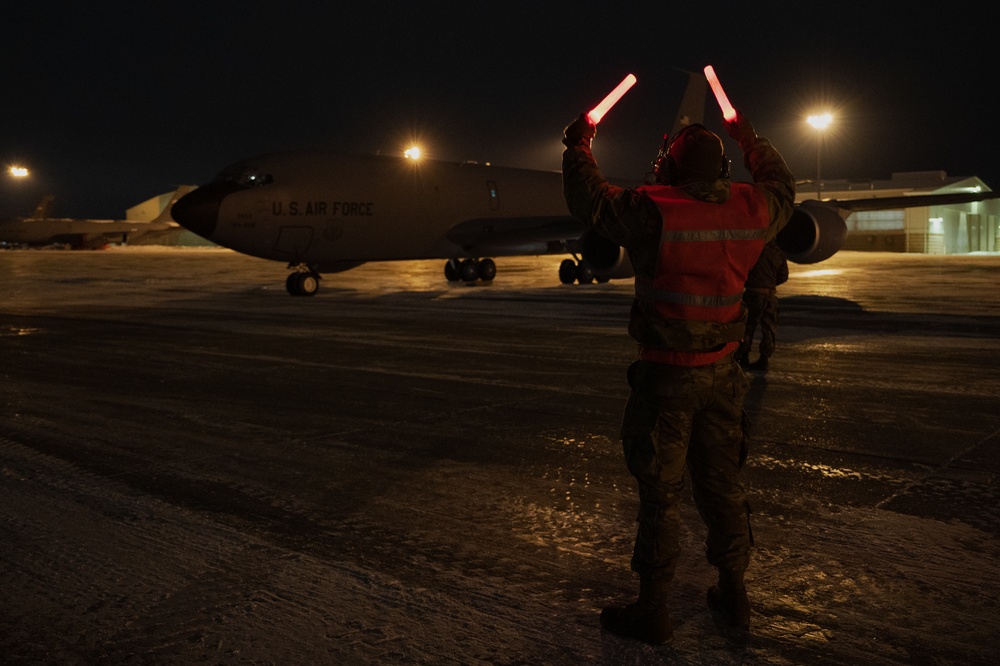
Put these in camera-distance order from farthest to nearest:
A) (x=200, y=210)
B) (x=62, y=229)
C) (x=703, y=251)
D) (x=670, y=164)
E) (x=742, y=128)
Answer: (x=62, y=229) → (x=200, y=210) → (x=742, y=128) → (x=670, y=164) → (x=703, y=251)

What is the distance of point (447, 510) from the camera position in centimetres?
464

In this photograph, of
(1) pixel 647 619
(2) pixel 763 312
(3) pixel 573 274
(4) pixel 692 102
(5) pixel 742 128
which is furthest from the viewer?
(3) pixel 573 274

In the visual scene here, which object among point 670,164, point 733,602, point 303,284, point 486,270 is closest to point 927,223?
point 486,270

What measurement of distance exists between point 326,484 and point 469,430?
1.63 meters

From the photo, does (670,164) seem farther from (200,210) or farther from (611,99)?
(200,210)

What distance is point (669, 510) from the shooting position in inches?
130

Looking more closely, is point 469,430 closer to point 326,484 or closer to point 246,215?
point 326,484

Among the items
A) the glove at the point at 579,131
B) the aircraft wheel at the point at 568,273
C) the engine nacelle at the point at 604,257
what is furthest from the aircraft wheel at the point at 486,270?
the glove at the point at 579,131

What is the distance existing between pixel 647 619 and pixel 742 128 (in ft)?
7.06

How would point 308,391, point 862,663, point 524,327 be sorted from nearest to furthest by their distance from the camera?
point 862,663 < point 308,391 < point 524,327

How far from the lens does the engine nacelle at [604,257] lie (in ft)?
47.0

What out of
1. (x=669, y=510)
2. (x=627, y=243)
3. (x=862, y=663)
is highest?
(x=627, y=243)

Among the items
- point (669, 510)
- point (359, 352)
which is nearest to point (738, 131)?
point (669, 510)

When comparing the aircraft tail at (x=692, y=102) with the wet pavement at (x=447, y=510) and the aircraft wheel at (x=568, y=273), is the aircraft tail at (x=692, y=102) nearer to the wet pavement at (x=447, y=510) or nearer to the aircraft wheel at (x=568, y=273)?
the aircraft wheel at (x=568, y=273)
